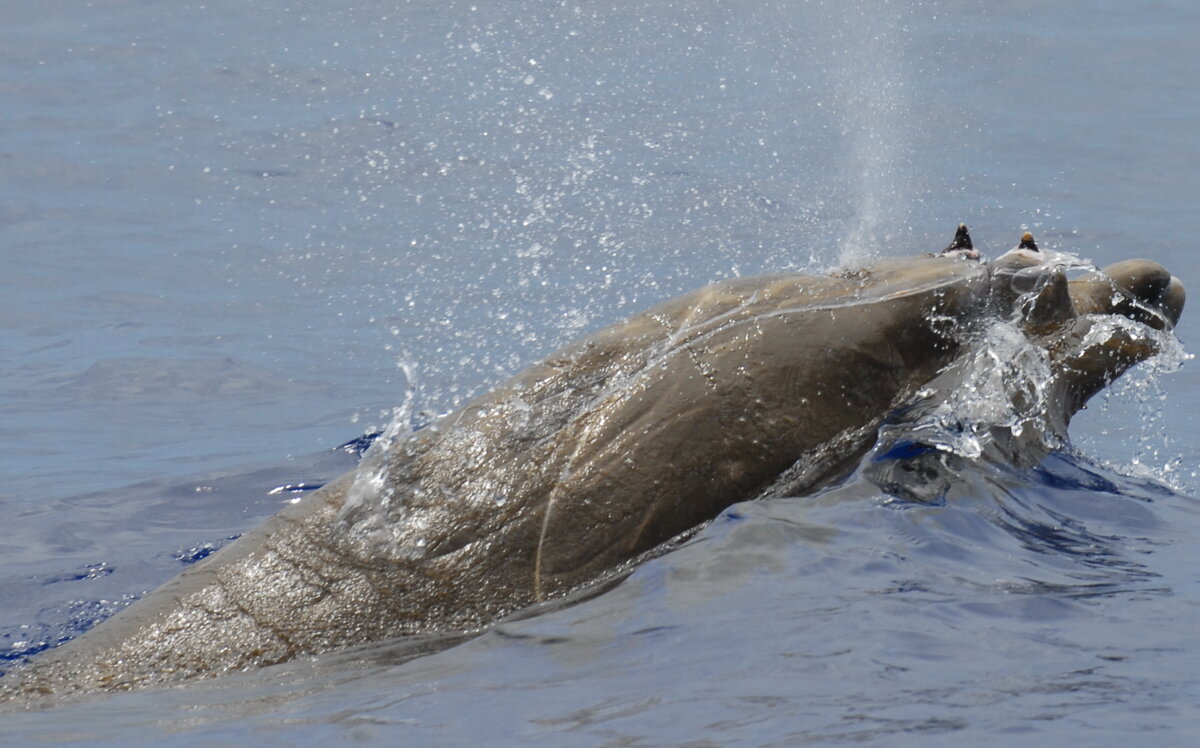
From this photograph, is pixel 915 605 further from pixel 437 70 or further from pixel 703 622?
pixel 437 70

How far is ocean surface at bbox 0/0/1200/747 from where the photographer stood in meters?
4.17

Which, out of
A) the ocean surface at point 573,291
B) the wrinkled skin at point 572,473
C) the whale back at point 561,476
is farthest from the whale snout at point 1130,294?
the whale back at point 561,476

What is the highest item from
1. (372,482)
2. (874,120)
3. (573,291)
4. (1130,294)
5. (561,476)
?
(874,120)

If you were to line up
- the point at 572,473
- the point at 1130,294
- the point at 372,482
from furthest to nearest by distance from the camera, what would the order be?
the point at 1130,294
the point at 372,482
the point at 572,473

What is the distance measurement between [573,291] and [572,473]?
7143 mm

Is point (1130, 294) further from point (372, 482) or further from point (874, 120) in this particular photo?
point (874, 120)

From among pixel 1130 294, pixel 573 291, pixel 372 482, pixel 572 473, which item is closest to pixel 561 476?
pixel 572 473

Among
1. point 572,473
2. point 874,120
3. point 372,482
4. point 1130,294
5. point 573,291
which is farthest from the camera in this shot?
point 874,120

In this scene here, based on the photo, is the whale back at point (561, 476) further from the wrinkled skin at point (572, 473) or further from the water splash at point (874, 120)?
the water splash at point (874, 120)

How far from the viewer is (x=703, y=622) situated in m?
4.47

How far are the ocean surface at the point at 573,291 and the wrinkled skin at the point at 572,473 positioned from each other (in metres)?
0.19

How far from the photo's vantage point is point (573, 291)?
39.9 ft

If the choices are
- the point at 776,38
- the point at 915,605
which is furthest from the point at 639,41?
the point at 915,605

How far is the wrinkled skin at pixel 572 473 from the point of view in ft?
16.1
